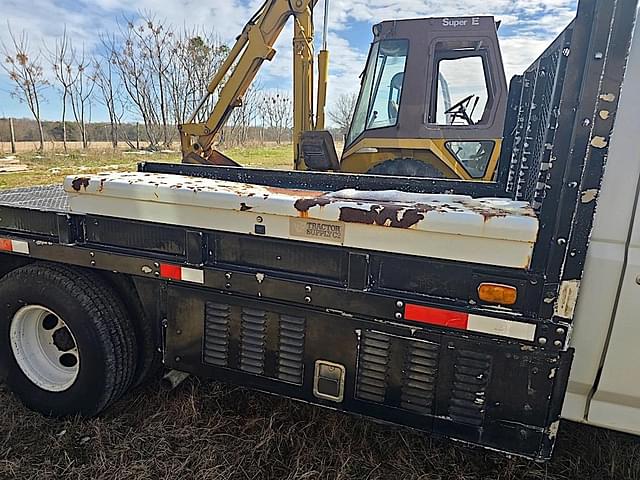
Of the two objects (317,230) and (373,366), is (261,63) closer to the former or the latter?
(317,230)

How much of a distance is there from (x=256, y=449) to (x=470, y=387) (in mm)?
1169

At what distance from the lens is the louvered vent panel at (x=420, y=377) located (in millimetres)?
1995

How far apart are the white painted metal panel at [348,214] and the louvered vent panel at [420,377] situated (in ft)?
1.36

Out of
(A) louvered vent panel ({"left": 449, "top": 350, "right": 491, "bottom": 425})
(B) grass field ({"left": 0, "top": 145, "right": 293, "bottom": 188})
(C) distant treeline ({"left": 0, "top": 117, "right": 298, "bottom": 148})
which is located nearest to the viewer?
(A) louvered vent panel ({"left": 449, "top": 350, "right": 491, "bottom": 425})

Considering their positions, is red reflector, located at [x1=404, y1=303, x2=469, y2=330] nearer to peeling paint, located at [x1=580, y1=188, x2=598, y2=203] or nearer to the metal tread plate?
peeling paint, located at [x1=580, y1=188, x2=598, y2=203]

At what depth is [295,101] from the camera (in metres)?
5.57

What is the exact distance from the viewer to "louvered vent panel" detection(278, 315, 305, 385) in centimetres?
221

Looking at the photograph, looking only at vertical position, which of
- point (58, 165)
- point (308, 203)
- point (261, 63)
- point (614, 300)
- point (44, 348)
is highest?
point (261, 63)

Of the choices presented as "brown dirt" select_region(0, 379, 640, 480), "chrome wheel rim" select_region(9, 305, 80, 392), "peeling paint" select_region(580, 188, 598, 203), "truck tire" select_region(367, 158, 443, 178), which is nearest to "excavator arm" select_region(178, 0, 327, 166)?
"truck tire" select_region(367, 158, 443, 178)

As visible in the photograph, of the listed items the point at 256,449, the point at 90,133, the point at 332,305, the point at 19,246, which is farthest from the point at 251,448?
the point at 90,133

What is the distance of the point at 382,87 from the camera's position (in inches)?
202

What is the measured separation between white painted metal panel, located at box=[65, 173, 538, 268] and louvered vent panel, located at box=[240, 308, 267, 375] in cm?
41

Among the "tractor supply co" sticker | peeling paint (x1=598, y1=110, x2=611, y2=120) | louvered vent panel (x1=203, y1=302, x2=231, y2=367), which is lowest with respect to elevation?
louvered vent panel (x1=203, y1=302, x2=231, y2=367)

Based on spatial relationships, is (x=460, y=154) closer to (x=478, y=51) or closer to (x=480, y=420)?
(x=478, y=51)
